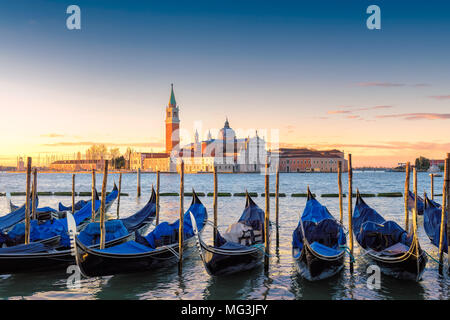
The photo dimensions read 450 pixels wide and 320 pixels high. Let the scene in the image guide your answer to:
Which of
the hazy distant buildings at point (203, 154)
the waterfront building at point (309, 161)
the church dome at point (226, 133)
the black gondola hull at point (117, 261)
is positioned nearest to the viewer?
the black gondola hull at point (117, 261)

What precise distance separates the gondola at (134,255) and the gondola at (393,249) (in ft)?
11.8

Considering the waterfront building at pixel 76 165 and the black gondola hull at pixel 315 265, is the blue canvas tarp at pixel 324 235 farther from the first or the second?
the waterfront building at pixel 76 165

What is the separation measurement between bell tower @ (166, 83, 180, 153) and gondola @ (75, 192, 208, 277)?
282ft

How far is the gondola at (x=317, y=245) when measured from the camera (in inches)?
244

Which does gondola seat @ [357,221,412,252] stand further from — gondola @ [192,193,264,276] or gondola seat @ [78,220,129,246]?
gondola seat @ [78,220,129,246]

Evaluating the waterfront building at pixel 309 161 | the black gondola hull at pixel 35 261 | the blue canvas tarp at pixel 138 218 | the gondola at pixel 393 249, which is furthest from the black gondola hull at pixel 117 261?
the waterfront building at pixel 309 161

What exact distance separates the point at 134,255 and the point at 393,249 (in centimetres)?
455

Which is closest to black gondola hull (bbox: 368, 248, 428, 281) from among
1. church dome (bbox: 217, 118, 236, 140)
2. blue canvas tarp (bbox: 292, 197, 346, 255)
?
blue canvas tarp (bbox: 292, 197, 346, 255)

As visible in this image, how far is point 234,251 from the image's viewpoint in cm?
663

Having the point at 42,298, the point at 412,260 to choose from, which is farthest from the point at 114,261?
the point at 412,260

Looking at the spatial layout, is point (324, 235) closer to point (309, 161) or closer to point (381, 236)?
point (381, 236)

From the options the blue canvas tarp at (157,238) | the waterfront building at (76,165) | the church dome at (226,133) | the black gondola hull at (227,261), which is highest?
the church dome at (226,133)
